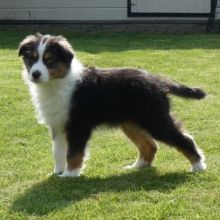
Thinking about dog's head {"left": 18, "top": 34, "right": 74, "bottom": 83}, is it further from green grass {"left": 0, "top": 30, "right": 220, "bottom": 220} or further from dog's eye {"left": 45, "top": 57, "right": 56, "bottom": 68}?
green grass {"left": 0, "top": 30, "right": 220, "bottom": 220}

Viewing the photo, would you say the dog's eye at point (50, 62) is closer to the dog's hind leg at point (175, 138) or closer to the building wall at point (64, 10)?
the dog's hind leg at point (175, 138)

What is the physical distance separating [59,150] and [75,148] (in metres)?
0.27

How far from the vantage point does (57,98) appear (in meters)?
5.90

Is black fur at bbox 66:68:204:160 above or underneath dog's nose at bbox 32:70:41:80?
underneath

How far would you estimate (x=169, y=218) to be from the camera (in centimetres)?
480

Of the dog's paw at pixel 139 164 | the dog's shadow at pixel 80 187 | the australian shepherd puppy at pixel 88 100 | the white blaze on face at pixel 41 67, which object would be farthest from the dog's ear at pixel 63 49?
the dog's paw at pixel 139 164

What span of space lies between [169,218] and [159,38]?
39.4ft

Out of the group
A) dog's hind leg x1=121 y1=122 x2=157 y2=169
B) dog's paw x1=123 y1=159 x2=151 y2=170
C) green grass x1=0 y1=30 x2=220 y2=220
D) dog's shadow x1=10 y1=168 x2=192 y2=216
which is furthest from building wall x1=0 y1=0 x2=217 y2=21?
dog's shadow x1=10 y1=168 x2=192 y2=216

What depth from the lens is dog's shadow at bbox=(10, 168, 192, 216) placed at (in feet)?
17.1

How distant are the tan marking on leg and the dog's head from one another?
780 mm

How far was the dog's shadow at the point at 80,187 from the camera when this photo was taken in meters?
5.20

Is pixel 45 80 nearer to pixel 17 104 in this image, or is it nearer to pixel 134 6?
pixel 17 104

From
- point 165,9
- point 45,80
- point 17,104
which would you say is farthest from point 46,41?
point 165,9

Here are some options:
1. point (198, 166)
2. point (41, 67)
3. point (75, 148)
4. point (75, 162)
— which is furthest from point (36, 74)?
point (198, 166)
